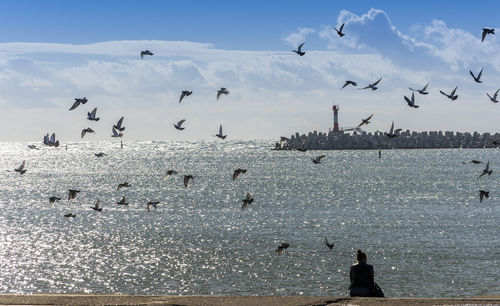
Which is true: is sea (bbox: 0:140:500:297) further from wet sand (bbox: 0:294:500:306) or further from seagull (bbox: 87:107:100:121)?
wet sand (bbox: 0:294:500:306)

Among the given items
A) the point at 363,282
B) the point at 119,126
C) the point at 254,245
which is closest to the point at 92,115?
the point at 119,126

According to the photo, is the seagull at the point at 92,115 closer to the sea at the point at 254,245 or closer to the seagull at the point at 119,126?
the seagull at the point at 119,126

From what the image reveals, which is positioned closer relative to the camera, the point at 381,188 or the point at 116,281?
the point at 116,281

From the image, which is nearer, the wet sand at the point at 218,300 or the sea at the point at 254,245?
→ the wet sand at the point at 218,300

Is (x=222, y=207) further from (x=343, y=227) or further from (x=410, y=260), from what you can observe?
(x=410, y=260)

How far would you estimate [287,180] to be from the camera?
119 meters

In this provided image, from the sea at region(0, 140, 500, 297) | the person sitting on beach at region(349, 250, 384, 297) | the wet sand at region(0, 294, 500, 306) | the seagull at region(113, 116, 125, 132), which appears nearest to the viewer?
the wet sand at region(0, 294, 500, 306)

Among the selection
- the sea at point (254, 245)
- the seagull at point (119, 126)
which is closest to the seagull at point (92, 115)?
the seagull at point (119, 126)

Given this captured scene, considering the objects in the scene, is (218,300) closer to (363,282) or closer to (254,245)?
(363,282)

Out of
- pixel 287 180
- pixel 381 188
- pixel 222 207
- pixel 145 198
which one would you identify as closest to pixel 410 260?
pixel 222 207

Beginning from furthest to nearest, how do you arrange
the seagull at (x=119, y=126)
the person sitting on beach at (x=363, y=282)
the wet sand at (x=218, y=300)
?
the seagull at (x=119, y=126) < the person sitting on beach at (x=363, y=282) < the wet sand at (x=218, y=300)

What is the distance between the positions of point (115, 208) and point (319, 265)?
39.9 m

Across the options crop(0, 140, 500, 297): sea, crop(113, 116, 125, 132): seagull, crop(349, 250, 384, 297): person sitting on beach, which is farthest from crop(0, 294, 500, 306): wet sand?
crop(0, 140, 500, 297): sea

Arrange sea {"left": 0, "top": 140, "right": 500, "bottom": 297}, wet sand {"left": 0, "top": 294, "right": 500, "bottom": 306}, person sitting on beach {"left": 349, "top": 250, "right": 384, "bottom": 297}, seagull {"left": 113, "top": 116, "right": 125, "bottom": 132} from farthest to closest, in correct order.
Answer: sea {"left": 0, "top": 140, "right": 500, "bottom": 297} → seagull {"left": 113, "top": 116, "right": 125, "bottom": 132} → person sitting on beach {"left": 349, "top": 250, "right": 384, "bottom": 297} → wet sand {"left": 0, "top": 294, "right": 500, "bottom": 306}
